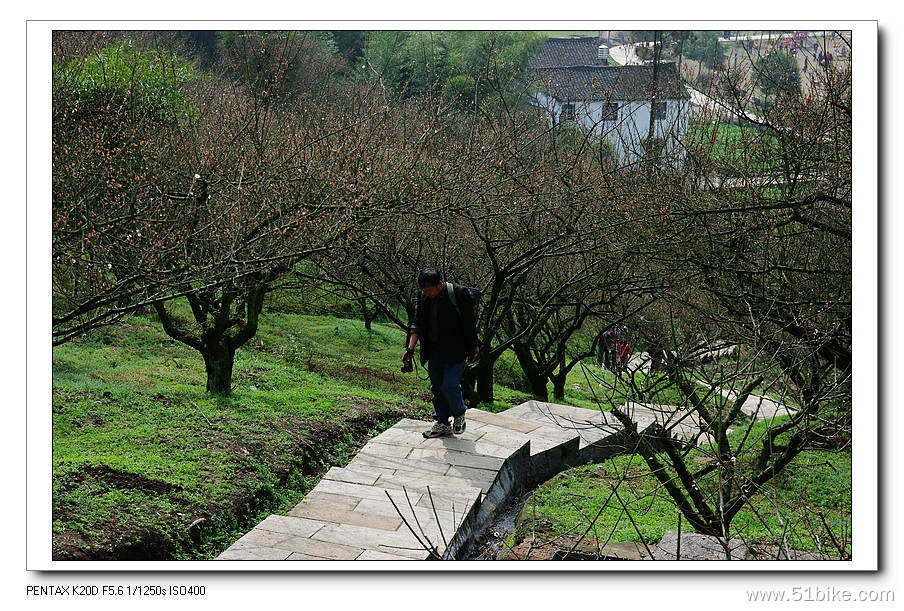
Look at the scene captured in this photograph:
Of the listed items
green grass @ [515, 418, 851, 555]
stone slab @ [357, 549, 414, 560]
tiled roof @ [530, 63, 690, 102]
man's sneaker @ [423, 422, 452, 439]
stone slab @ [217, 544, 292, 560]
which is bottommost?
green grass @ [515, 418, 851, 555]

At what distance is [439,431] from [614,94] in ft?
20.0

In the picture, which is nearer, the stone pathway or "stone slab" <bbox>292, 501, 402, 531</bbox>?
the stone pathway

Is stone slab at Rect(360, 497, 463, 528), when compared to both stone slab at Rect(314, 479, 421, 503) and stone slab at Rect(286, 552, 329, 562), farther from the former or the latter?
stone slab at Rect(286, 552, 329, 562)

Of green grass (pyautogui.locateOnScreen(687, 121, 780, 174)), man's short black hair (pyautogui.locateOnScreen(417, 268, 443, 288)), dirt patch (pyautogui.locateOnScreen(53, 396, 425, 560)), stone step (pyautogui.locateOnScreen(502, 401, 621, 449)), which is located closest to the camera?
dirt patch (pyautogui.locateOnScreen(53, 396, 425, 560))

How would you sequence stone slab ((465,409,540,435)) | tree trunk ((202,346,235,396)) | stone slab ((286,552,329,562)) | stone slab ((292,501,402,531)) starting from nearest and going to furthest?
stone slab ((286,552,329,562))
stone slab ((292,501,402,531))
stone slab ((465,409,540,435))
tree trunk ((202,346,235,396))

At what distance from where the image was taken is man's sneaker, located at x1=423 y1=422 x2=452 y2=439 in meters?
7.16

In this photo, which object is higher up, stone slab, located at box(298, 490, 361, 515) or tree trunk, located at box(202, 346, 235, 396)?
tree trunk, located at box(202, 346, 235, 396)

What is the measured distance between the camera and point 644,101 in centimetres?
1059

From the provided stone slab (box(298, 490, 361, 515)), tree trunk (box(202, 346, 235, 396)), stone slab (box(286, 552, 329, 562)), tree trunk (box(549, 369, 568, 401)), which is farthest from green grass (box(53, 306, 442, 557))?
tree trunk (box(549, 369, 568, 401))

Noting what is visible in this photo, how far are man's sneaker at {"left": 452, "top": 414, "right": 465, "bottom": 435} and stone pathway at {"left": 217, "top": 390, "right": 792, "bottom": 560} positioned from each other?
51mm

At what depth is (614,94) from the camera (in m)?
11.1

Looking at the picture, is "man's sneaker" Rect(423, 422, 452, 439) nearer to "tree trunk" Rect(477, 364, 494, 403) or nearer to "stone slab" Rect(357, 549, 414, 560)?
"stone slab" Rect(357, 549, 414, 560)
